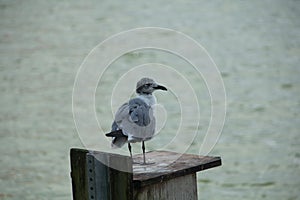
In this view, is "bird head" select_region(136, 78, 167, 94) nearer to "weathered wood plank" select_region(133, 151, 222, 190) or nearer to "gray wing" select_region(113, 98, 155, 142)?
"gray wing" select_region(113, 98, 155, 142)

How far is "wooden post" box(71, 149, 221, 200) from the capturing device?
1.60m

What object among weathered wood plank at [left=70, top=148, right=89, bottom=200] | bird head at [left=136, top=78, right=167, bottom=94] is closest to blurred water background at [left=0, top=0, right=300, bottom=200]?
bird head at [left=136, top=78, right=167, bottom=94]

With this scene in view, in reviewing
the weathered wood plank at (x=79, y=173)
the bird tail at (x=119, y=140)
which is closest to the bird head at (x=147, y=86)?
the bird tail at (x=119, y=140)

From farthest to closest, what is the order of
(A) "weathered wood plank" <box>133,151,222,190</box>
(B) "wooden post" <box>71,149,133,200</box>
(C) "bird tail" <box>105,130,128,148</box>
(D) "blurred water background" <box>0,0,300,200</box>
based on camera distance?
(D) "blurred water background" <box>0,0,300,200</box> < (C) "bird tail" <box>105,130,128,148</box> < (A) "weathered wood plank" <box>133,151,222,190</box> < (B) "wooden post" <box>71,149,133,200</box>

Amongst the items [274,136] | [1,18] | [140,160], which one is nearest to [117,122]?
[140,160]

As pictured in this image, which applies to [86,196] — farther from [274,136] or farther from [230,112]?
[230,112]

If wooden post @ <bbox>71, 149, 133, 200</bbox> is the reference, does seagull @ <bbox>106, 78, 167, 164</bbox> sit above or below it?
above

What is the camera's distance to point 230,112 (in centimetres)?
557

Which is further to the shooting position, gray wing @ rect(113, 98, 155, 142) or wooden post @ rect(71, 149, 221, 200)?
gray wing @ rect(113, 98, 155, 142)

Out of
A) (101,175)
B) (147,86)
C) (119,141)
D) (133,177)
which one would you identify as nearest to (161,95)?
(147,86)

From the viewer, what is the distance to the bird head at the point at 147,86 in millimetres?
1999

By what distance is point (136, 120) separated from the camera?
1.92 metres

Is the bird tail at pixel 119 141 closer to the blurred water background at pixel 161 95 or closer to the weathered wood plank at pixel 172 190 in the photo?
the weathered wood plank at pixel 172 190

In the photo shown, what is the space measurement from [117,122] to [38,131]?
3492 mm
